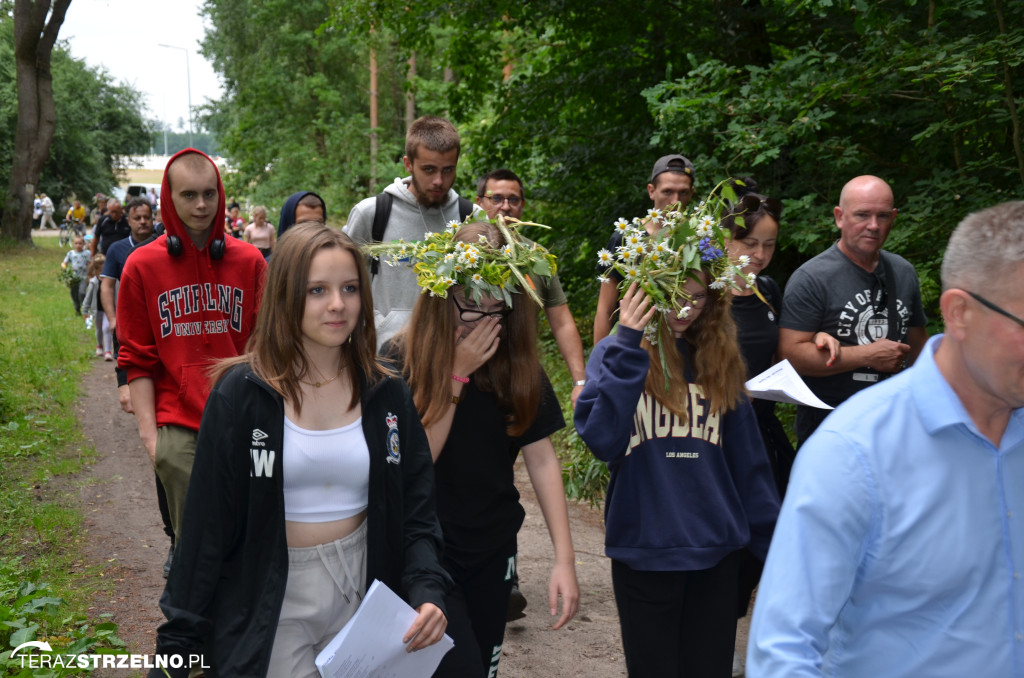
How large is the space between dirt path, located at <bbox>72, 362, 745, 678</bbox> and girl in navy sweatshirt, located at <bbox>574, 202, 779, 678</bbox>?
74.6 inches

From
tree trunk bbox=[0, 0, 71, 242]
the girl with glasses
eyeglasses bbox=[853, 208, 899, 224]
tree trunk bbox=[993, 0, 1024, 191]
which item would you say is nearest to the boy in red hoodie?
the girl with glasses

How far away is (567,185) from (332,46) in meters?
25.3

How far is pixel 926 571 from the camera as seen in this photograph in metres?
2.03

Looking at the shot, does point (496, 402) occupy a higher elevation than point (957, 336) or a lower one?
lower

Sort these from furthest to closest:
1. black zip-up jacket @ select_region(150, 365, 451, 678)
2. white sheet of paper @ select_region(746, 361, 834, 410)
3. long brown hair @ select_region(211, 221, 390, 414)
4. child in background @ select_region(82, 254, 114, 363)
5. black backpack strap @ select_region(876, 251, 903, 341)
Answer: child in background @ select_region(82, 254, 114, 363) < black backpack strap @ select_region(876, 251, 903, 341) < white sheet of paper @ select_region(746, 361, 834, 410) < long brown hair @ select_region(211, 221, 390, 414) < black zip-up jacket @ select_region(150, 365, 451, 678)

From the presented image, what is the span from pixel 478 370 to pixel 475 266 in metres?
0.39

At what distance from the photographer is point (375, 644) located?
117 inches

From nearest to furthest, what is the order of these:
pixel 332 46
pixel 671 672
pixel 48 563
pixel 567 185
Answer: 1. pixel 671 672
2. pixel 48 563
3. pixel 567 185
4. pixel 332 46

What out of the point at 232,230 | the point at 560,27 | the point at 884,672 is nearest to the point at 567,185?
the point at 560,27

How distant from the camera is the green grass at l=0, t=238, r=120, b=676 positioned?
17.4ft

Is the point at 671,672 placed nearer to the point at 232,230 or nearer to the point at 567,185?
the point at 567,185

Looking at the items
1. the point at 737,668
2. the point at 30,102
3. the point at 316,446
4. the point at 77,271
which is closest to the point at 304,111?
the point at 30,102

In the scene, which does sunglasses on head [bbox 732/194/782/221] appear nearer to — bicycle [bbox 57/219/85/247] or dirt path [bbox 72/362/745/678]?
dirt path [bbox 72/362/745/678]

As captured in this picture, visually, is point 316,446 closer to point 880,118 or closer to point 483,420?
point 483,420
